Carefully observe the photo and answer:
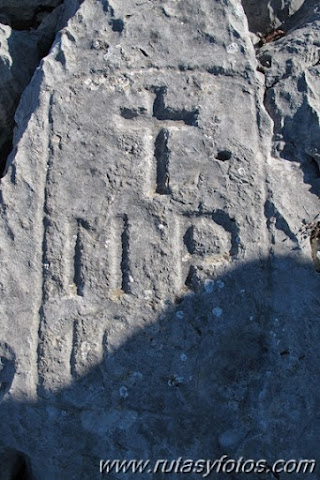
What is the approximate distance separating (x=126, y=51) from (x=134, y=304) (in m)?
0.94

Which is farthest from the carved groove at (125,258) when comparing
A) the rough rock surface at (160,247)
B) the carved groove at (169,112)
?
the carved groove at (169,112)

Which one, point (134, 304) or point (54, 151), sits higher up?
point (54, 151)

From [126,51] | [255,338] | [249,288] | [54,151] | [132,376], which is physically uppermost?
[126,51]

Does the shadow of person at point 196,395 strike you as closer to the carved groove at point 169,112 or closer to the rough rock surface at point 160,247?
the rough rock surface at point 160,247

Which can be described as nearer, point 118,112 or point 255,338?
point 255,338

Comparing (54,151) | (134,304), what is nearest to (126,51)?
(54,151)

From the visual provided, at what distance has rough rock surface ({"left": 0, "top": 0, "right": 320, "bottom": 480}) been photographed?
229cm

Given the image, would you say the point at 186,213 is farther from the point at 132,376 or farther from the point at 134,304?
the point at 132,376

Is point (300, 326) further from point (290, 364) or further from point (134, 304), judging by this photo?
point (134, 304)

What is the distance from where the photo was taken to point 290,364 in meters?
2.31

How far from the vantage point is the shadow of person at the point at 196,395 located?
2281mm

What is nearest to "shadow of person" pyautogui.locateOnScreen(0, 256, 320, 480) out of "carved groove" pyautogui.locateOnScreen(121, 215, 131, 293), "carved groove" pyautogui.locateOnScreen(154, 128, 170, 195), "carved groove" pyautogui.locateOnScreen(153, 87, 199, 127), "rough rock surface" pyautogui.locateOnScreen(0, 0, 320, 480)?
"rough rock surface" pyautogui.locateOnScreen(0, 0, 320, 480)

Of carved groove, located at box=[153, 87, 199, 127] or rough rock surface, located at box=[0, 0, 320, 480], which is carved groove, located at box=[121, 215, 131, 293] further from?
carved groove, located at box=[153, 87, 199, 127]

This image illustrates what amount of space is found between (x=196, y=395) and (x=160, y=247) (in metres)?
0.51
